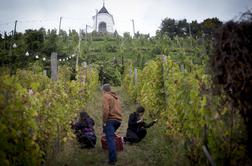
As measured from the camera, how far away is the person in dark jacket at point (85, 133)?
8352 mm

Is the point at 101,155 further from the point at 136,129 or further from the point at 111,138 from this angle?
the point at 136,129

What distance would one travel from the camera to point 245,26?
12.3ft

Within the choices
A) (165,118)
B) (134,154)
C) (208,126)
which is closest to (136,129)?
(165,118)

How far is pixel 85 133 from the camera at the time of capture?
8422mm

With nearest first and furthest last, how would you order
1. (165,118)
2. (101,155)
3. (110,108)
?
1. (110,108)
2. (101,155)
3. (165,118)

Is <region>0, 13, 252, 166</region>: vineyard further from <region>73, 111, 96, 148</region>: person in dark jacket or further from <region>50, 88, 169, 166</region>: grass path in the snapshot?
<region>73, 111, 96, 148</region>: person in dark jacket

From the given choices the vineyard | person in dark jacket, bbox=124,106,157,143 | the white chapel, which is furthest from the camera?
the white chapel

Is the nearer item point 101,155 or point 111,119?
point 111,119

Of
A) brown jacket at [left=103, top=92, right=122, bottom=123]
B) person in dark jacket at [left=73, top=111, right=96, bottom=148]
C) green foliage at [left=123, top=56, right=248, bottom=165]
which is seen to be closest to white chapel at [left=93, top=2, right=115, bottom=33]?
person in dark jacket at [left=73, top=111, right=96, bottom=148]

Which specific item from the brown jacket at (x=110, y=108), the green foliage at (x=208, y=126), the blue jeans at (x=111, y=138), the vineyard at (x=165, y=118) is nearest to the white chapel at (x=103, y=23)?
the vineyard at (x=165, y=118)

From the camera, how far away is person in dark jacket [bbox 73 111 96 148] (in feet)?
27.4

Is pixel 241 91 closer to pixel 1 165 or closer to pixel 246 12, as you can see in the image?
pixel 246 12

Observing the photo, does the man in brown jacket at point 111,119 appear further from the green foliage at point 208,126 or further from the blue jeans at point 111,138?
the green foliage at point 208,126

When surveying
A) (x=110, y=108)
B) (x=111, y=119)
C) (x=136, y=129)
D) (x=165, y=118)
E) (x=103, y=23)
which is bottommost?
(x=136, y=129)
